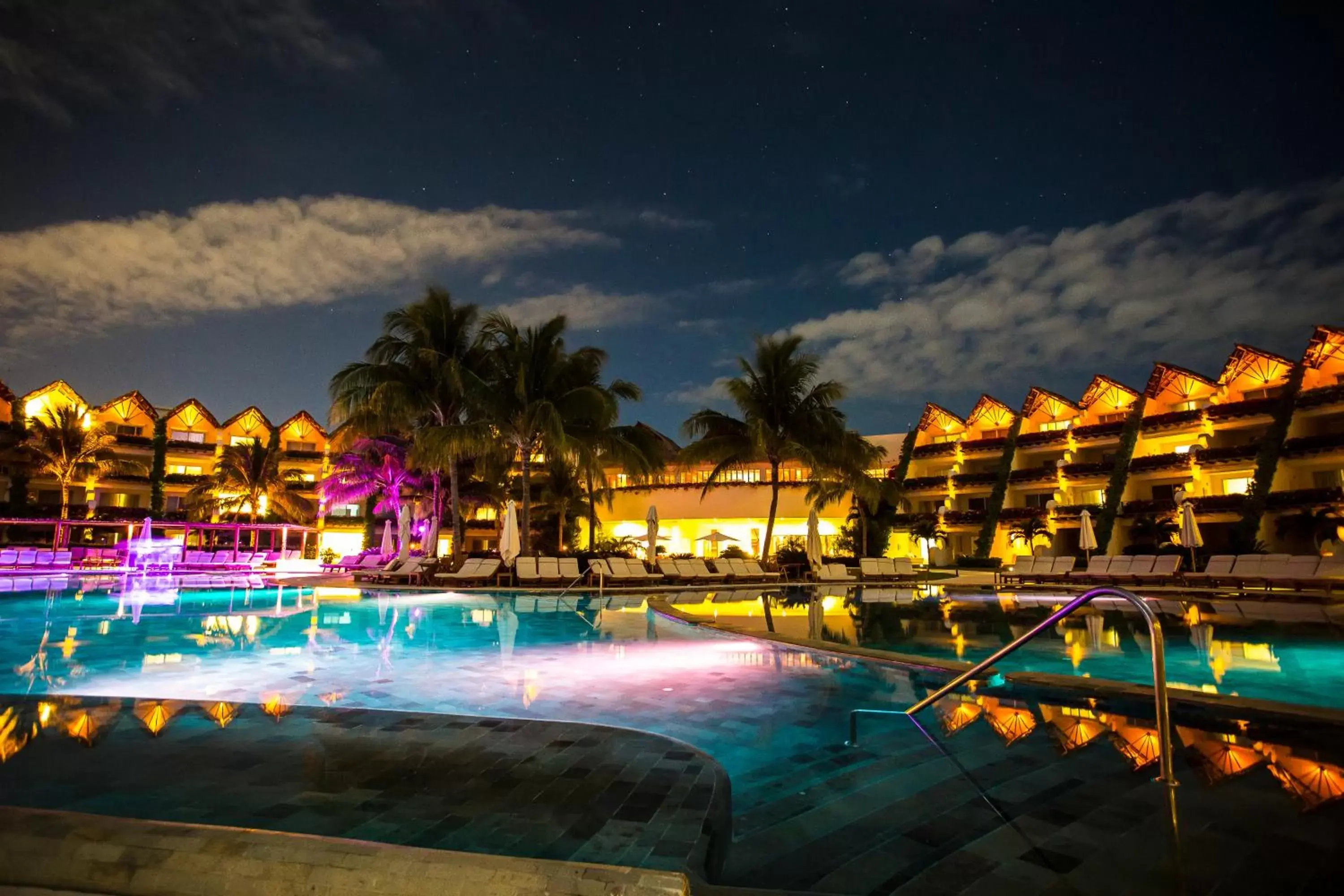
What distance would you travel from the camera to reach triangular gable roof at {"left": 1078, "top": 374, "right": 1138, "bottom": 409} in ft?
125

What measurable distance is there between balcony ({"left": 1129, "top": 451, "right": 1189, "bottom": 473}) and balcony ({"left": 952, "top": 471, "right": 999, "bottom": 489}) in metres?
7.07

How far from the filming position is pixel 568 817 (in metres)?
3.30

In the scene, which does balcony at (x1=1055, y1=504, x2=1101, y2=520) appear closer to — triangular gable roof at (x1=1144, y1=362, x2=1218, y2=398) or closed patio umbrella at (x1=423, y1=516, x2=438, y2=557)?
triangular gable roof at (x1=1144, y1=362, x2=1218, y2=398)

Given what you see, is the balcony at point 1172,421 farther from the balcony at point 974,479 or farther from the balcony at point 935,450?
the balcony at point 935,450

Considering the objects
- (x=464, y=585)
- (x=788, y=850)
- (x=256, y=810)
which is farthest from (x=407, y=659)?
(x=464, y=585)

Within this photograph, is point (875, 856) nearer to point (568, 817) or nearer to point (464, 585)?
point (568, 817)

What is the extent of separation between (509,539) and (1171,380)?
3339 centimetres

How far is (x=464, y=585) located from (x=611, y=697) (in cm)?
1578

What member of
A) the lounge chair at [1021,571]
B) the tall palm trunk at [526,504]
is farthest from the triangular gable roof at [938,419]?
the tall palm trunk at [526,504]

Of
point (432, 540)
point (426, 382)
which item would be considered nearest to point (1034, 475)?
point (432, 540)

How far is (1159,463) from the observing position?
33250 mm

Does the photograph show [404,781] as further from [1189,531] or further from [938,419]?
[938,419]

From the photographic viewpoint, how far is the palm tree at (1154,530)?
29.0 meters

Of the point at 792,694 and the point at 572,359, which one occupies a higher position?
the point at 572,359
